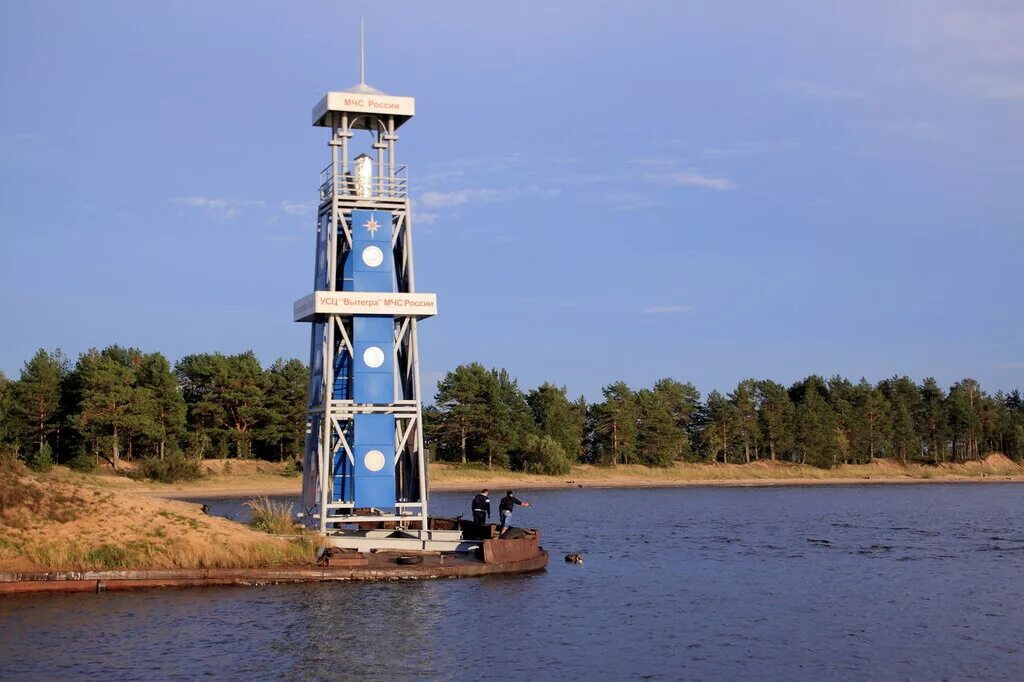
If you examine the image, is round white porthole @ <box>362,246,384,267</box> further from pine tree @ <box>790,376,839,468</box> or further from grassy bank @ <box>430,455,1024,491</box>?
pine tree @ <box>790,376,839,468</box>

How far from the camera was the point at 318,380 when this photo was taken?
48500mm

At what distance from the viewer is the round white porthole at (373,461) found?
46344 millimetres

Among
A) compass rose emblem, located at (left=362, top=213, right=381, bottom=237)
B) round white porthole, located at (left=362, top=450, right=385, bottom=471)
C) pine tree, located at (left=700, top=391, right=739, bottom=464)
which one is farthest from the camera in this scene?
pine tree, located at (left=700, top=391, right=739, bottom=464)

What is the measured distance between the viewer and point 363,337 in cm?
4650

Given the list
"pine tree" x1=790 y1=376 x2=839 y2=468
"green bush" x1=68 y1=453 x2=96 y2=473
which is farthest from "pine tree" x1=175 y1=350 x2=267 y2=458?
"pine tree" x1=790 y1=376 x2=839 y2=468

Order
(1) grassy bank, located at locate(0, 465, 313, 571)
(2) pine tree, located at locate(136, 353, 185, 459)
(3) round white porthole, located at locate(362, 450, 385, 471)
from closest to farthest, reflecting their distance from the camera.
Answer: (1) grassy bank, located at locate(0, 465, 313, 571) → (3) round white porthole, located at locate(362, 450, 385, 471) → (2) pine tree, located at locate(136, 353, 185, 459)

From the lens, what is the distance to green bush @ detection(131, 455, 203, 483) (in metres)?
97.1

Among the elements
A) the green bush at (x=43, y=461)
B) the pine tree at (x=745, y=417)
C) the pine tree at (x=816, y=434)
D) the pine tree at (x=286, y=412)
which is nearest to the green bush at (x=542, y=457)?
the pine tree at (x=286, y=412)

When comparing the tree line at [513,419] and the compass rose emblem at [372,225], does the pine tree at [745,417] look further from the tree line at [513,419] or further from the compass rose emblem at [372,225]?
the compass rose emblem at [372,225]

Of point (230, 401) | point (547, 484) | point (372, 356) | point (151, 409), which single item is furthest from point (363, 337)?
point (547, 484)

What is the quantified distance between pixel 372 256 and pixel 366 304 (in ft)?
7.26

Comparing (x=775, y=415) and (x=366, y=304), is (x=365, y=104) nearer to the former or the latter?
(x=366, y=304)

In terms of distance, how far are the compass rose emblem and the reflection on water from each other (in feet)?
49.8

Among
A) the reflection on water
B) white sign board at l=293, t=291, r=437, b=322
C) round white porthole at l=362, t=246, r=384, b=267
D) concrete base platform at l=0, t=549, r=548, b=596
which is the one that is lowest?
the reflection on water
